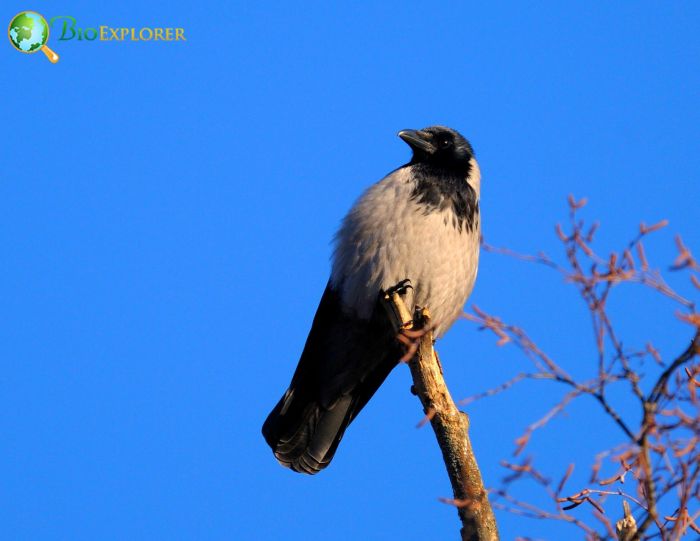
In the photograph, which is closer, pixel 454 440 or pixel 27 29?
pixel 454 440

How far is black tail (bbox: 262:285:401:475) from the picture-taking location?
19.4 feet

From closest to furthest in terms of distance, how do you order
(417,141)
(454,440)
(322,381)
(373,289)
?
(454,440) < (373,289) < (322,381) < (417,141)

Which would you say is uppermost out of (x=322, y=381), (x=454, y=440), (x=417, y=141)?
(x=417, y=141)

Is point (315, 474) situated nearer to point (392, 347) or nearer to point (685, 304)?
point (392, 347)

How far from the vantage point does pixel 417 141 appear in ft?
21.5

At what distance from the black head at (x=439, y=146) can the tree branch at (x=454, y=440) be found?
6.04ft

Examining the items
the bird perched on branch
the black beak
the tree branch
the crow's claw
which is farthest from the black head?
the tree branch

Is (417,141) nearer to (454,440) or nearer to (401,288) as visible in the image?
(401,288)

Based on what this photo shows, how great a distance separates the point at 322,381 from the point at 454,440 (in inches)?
76.9

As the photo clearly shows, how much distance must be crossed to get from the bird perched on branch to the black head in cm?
17

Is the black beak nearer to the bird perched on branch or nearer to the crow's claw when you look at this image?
the bird perched on branch

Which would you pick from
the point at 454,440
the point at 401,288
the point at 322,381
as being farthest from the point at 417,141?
the point at 454,440

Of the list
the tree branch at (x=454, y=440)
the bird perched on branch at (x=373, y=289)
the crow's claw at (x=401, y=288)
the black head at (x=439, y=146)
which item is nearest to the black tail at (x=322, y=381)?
the bird perched on branch at (x=373, y=289)

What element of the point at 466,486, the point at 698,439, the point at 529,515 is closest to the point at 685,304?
the point at 698,439
